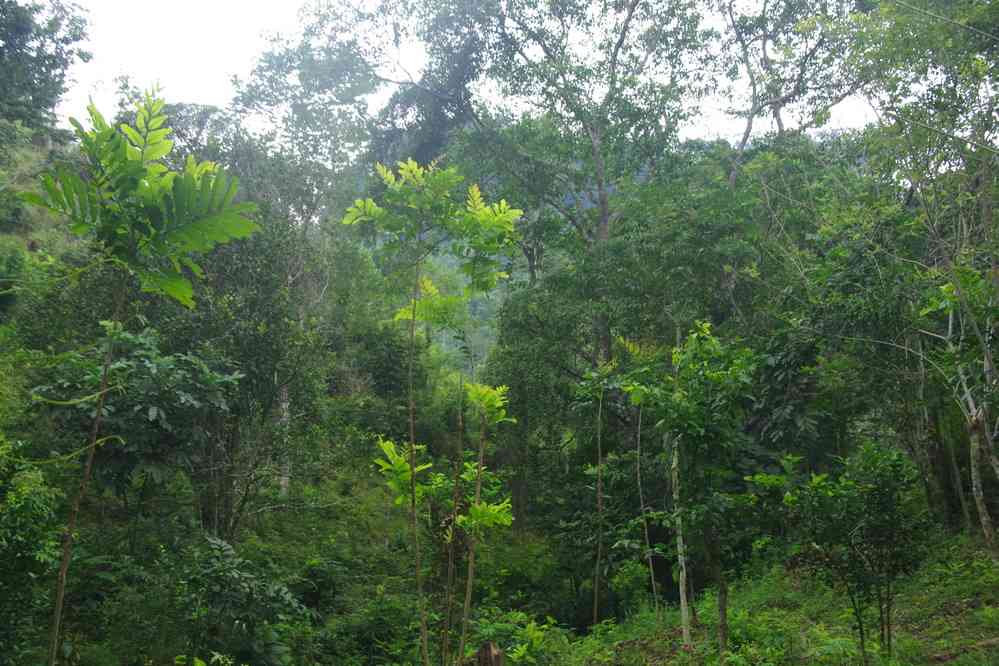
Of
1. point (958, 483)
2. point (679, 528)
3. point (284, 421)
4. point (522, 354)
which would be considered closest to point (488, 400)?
point (679, 528)

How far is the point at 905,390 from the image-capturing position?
7305mm

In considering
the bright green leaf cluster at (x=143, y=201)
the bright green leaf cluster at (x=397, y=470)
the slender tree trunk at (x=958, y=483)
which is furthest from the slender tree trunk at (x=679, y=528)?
the slender tree trunk at (x=958, y=483)

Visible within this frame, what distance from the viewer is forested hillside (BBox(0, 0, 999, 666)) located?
159 inches

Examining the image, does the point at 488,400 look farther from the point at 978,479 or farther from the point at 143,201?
the point at 978,479

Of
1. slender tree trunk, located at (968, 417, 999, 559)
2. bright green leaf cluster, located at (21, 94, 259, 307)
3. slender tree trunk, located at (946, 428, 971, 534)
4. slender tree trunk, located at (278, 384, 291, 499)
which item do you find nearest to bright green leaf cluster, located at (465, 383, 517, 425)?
bright green leaf cluster, located at (21, 94, 259, 307)

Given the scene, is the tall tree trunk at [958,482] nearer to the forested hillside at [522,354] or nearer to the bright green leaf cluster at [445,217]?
the forested hillside at [522,354]

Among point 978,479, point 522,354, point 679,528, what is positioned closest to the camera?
point 679,528

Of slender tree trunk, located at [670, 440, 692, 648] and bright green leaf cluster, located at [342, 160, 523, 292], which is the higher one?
bright green leaf cluster, located at [342, 160, 523, 292]

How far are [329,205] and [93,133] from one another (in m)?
11.4

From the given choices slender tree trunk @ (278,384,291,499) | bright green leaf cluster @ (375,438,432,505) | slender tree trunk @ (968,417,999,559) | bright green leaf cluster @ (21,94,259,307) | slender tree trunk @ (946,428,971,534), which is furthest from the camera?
slender tree trunk @ (946,428,971,534)

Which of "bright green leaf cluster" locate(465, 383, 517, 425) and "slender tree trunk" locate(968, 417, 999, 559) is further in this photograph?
"slender tree trunk" locate(968, 417, 999, 559)

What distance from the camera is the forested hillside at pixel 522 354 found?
4051 mm

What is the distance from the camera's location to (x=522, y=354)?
1066 cm

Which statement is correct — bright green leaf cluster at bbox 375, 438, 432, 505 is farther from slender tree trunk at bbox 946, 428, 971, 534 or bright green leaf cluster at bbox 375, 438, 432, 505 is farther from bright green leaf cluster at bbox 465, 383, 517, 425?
slender tree trunk at bbox 946, 428, 971, 534
